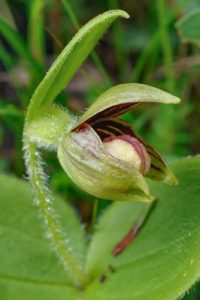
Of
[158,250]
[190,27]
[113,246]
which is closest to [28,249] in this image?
[113,246]

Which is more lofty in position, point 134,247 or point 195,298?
point 134,247

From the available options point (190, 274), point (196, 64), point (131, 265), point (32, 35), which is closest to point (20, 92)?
point (32, 35)

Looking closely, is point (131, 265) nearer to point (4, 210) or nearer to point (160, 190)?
point (160, 190)

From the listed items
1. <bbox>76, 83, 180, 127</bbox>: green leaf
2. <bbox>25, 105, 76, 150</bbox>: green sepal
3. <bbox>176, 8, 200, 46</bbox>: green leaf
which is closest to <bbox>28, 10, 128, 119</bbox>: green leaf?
<bbox>25, 105, 76, 150</bbox>: green sepal

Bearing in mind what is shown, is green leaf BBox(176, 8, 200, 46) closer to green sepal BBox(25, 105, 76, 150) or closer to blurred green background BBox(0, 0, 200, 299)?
blurred green background BBox(0, 0, 200, 299)

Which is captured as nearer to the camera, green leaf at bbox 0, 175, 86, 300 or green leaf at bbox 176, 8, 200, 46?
green leaf at bbox 0, 175, 86, 300

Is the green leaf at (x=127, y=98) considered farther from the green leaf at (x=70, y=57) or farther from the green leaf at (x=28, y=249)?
the green leaf at (x=28, y=249)

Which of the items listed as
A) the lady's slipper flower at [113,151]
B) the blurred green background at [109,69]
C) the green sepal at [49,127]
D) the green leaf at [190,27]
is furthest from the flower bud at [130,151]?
the green leaf at [190,27]
